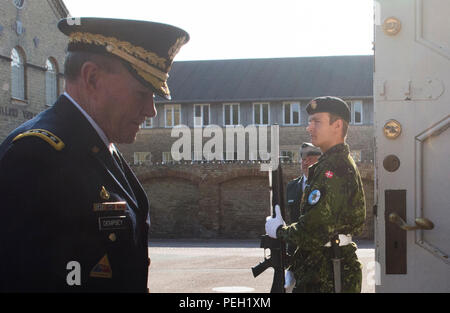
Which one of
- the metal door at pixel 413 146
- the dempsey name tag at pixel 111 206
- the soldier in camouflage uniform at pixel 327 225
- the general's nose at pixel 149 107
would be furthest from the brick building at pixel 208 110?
the dempsey name tag at pixel 111 206

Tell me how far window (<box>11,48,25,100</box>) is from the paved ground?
7.50m

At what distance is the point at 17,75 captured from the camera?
72.5 feet

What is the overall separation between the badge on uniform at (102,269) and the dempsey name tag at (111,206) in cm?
16

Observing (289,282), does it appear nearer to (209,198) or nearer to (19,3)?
(19,3)

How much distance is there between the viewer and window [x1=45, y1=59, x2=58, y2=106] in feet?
78.1

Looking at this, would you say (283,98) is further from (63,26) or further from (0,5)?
(63,26)

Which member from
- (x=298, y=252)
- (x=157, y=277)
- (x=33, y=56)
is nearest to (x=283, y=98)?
(x=33, y=56)

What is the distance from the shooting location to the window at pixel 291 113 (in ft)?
132

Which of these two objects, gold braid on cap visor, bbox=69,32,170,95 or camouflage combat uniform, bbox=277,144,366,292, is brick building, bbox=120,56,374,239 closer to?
camouflage combat uniform, bbox=277,144,366,292

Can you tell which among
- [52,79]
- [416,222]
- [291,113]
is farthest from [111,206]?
[291,113]

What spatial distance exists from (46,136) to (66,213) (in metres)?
0.27

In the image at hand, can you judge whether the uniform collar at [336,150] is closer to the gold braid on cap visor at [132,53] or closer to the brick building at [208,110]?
the gold braid on cap visor at [132,53]

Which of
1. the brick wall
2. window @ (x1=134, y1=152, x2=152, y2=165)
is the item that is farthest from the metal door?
window @ (x1=134, y1=152, x2=152, y2=165)

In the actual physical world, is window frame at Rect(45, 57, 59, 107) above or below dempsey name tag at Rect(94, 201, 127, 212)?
above
